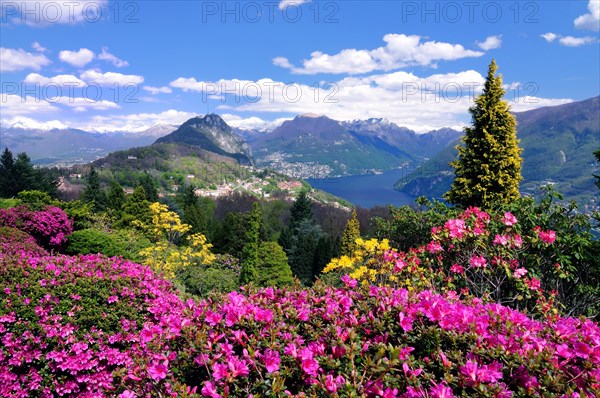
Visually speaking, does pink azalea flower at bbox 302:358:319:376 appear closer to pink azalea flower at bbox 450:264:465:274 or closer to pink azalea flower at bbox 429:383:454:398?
→ pink azalea flower at bbox 429:383:454:398

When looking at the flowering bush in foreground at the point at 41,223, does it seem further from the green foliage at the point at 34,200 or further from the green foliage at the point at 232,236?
the green foliage at the point at 232,236

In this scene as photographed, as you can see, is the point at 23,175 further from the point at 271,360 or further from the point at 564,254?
the point at 564,254

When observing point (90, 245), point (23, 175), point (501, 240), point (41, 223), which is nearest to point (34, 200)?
point (41, 223)

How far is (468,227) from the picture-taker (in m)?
5.66

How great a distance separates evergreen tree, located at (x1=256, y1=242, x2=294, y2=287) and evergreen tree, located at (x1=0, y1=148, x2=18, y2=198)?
29140 millimetres

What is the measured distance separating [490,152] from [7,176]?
138 ft

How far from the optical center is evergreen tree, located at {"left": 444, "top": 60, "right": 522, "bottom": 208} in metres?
13.5

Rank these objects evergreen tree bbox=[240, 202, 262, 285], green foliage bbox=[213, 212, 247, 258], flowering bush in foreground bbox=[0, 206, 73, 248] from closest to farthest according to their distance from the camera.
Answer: flowering bush in foreground bbox=[0, 206, 73, 248]
evergreen tree bbox=[240, 202, 262, 285]
green foliage bbox=[213, 212, 247, 258]

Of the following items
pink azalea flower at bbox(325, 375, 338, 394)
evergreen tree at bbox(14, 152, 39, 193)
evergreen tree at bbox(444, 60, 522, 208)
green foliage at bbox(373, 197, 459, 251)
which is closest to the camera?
pink azalea flower at bbox(325, 375, 338, 394)

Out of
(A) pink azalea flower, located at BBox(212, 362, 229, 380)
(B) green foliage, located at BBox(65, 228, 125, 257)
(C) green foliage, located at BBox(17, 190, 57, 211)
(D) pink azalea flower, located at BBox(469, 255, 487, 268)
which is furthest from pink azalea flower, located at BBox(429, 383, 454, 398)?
(C) green foliage, located at BBox(17, 190, 57, 211)

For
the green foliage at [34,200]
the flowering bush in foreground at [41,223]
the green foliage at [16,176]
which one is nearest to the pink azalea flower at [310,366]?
the flowering bush in foreground at [41,223]

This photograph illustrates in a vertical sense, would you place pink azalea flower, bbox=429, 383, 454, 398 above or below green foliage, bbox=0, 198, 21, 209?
below

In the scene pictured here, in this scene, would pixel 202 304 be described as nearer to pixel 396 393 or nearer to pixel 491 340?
pixel 396 393

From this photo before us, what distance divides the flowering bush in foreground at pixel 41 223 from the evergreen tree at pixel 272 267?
34.7 ft
